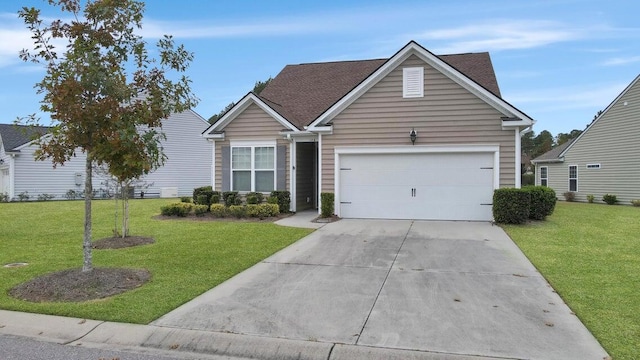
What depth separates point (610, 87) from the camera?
31.3m

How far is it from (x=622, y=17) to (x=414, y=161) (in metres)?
8.36

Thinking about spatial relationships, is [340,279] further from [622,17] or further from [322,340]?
[622,17]

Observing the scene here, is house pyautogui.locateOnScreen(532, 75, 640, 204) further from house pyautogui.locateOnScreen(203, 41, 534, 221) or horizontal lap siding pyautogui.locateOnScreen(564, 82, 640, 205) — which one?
house pyautogui.locateOnScreen(203, 41, 534, 221)

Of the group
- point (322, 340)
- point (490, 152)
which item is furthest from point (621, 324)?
point (490, 152)

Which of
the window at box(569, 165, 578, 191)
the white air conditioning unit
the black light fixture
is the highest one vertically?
the black light fixture

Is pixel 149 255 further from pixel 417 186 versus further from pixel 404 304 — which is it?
pixel 417 186

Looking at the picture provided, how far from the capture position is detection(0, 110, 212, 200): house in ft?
90.1

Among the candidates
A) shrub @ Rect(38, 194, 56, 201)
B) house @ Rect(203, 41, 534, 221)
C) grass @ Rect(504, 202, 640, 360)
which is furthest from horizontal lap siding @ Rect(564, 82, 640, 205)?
shrub @ Rect(38, 194, 56, 201)

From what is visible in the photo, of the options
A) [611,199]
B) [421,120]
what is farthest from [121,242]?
[611,199]

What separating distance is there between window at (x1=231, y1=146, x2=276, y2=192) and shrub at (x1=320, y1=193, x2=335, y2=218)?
2507 mm

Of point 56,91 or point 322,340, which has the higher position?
point 56,91

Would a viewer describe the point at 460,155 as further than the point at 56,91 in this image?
Yes

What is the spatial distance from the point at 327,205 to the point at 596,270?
26.4ft

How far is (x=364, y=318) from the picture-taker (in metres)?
5.11
